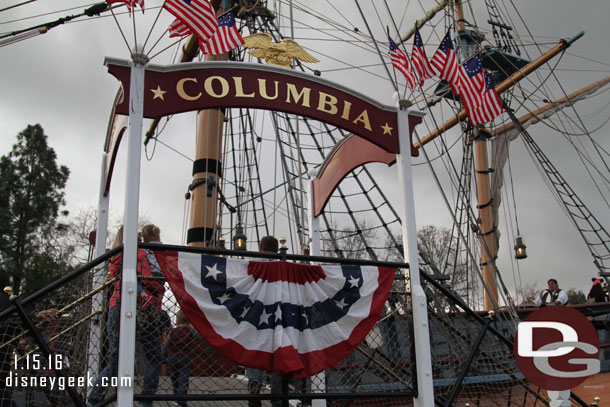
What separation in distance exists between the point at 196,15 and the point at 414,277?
3.40m

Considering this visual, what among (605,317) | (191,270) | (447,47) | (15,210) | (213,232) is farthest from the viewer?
(15,210)

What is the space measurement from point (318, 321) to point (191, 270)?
41.8 inches

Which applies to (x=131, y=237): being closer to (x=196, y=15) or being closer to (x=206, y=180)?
(x=196, y=15)

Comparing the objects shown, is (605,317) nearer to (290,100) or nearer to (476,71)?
(476,71)

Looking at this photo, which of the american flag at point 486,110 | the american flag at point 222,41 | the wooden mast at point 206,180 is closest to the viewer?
the american flag at point 222,41

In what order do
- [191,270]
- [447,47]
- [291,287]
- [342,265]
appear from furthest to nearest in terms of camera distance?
[447,47] → [342,265] → [291,287] → [191,270]

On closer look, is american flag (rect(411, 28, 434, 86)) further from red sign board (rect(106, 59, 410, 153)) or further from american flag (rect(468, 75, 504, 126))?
red sign board (rect(106, 59, 410, 153))

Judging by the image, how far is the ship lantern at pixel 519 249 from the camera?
16500 millimetres

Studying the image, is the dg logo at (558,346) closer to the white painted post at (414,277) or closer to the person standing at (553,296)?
the white painted post at (414,277)

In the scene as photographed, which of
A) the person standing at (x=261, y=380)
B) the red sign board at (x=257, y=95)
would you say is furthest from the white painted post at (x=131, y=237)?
the person standing at (x=261, y=380)

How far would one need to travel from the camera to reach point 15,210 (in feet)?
98.8

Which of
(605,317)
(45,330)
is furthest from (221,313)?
(605,317)

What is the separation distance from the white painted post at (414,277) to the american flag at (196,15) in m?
2.27

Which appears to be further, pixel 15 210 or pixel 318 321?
pixel 15 210
